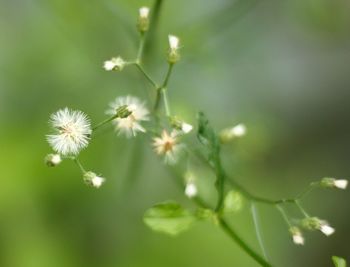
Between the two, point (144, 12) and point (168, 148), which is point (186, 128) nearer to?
point (168, 148)

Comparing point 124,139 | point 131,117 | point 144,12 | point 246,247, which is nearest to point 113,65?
point 131,117

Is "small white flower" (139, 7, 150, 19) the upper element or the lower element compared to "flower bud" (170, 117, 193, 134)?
upper

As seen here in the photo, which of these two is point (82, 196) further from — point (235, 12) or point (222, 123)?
point (235, 12)

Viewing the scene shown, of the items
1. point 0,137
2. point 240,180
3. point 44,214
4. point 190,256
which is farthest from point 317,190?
point 0,137

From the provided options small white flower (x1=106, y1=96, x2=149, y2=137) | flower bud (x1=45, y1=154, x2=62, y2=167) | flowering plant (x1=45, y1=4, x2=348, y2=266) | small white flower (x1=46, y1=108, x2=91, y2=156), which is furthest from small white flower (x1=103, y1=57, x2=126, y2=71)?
flower bud (x1=45, y1=154, x2=62, y2=167)

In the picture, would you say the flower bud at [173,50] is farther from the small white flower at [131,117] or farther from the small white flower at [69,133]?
the small white flower at [69,133]

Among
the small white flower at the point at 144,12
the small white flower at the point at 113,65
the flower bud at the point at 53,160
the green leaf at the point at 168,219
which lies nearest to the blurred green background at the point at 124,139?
the small white flower at the point at 144,12

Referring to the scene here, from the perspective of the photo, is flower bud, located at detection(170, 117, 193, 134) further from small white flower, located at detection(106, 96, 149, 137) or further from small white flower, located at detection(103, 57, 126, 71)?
small white flower, located at detection(103, 57, 126, 71)
